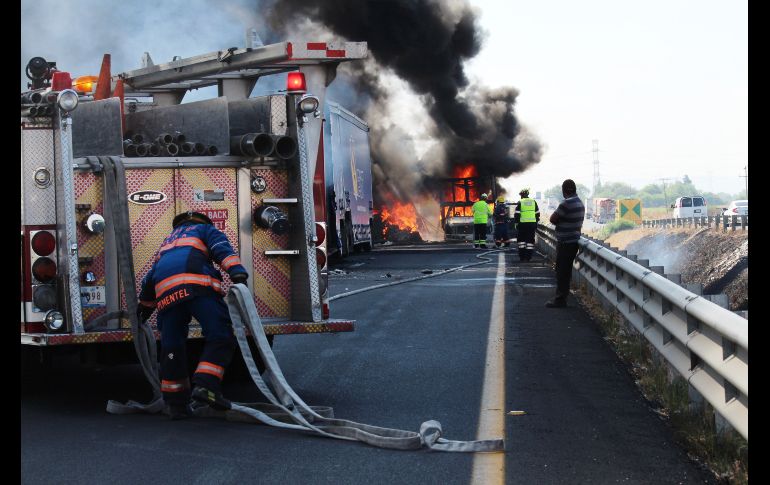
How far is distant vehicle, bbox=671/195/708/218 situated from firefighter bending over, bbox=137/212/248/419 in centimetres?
6035

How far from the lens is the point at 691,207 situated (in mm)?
65500

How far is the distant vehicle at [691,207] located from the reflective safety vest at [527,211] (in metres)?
43.2

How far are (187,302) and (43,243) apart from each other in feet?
3.51

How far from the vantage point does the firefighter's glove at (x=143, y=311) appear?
24.9 feet

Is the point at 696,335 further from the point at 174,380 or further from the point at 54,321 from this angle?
the point at 54,321

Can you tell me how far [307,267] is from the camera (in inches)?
328

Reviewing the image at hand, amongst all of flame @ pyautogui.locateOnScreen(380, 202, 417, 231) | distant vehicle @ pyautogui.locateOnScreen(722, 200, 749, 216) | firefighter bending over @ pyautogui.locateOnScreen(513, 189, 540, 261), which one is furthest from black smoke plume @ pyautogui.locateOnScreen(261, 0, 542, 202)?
firefighter bending over @ pyautogui.locateOnScreen(513, 189, 540, 261)

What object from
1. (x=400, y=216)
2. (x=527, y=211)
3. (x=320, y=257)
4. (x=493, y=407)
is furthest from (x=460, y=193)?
(x=493, y=407)

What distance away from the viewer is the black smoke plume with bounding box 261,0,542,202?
45.1 m

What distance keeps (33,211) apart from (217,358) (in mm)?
1614

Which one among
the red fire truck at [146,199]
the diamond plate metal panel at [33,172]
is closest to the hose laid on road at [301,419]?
the red fire truck at [146,199]

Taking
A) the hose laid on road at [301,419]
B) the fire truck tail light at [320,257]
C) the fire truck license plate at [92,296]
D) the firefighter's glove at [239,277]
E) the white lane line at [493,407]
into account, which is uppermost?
the fire truck tail light at [320,257]

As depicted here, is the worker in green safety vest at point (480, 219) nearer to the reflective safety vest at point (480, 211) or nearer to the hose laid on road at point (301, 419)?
the reflective safety vest at point (480, 211)
